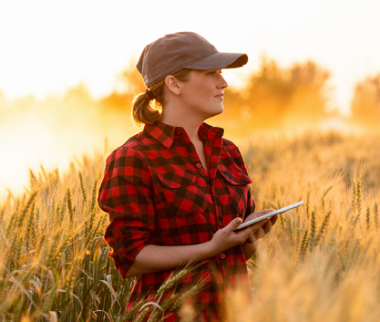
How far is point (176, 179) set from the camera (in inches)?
66.0

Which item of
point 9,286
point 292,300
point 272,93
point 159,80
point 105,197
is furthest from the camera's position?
point 272,93

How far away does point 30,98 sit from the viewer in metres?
21.2

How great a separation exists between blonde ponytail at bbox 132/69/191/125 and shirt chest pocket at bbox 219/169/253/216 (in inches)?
15.3

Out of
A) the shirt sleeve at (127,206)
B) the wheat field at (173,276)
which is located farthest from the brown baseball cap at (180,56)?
the wheat field at (173,276)

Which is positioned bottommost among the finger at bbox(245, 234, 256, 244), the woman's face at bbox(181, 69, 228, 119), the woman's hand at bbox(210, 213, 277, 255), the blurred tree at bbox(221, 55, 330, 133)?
the blurred tree at bbox(221, 55, 330, 133)

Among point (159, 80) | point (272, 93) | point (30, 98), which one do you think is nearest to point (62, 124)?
point (30, 98)

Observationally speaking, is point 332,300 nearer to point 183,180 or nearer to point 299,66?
point 183,180

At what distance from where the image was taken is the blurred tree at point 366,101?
29.2 meters

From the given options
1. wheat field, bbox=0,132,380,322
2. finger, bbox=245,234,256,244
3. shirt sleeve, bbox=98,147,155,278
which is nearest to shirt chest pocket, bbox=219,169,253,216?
finger, bbox=245,234,256,244

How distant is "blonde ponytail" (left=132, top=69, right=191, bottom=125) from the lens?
184 centimetres

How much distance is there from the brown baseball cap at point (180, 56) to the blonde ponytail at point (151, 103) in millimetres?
27

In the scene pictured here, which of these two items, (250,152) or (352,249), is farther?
(250,152)

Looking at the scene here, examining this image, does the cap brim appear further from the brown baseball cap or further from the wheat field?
the wheat field

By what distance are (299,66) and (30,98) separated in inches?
632
